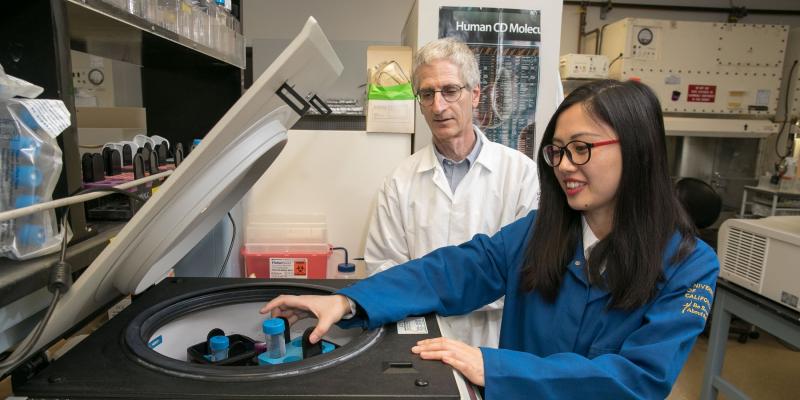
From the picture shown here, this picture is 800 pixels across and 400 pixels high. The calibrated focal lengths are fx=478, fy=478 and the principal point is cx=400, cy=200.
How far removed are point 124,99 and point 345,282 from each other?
2.20 m

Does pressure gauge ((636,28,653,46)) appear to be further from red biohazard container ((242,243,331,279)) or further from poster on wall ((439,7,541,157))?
red biohazard container ((242,243,331,279))

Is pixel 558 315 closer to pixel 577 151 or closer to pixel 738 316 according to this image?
pixel 577 151

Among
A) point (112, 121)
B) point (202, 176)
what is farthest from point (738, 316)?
point (112, 121)

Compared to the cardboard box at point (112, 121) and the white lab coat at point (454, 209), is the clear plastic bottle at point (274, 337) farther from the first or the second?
the cardboard box at point (112, 121)

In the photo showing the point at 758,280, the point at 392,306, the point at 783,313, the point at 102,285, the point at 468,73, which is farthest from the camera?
the point at 758,280

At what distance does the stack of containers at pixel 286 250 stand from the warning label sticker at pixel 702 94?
12.8 ft

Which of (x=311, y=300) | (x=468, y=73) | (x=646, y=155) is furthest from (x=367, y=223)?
(x=646, y=155)

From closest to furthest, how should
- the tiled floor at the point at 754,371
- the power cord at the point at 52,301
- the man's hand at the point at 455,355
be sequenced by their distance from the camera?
the power cord at the point at 52,301, the man's hand at the point at 455,355, the tiled floor at the point at 754,371

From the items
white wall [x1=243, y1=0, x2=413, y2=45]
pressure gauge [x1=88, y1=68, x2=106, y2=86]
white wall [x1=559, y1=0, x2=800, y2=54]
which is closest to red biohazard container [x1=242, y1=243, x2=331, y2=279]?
pressure gauge [x1=88, y1=68, x2=106, y2=86]

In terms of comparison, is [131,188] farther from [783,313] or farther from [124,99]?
[783,313]

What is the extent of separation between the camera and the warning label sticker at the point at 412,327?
80 cm

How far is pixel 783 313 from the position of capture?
184 centimetres

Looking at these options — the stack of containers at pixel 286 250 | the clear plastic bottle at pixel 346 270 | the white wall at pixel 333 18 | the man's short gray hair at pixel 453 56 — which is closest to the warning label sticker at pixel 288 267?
the stack of containers at pixel 286 250

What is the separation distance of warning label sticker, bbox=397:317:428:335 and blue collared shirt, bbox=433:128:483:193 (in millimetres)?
825
